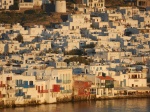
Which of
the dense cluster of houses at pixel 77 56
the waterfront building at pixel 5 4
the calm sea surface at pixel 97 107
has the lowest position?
the calm sea surface at pixel 97 107

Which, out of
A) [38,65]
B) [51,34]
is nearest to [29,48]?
[51,34]

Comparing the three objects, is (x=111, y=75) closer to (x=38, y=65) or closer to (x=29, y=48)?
(x=38, y=65)

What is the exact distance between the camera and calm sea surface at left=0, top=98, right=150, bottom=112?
6234cm

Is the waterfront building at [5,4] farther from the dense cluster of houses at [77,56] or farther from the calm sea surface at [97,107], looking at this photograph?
the calm sea surface at [97,107]

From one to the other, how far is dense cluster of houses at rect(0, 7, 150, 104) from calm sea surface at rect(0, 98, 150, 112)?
104 centimetres

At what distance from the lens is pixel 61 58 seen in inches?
3034

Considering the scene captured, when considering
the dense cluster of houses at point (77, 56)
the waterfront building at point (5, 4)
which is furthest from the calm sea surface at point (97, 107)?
the waterfront building at point (5, 4)

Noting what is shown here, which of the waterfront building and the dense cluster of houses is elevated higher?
the waterfront building

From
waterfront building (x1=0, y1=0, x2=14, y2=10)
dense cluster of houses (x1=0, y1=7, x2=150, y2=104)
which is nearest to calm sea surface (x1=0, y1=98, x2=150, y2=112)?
dense cluster of houses (x1=0, y1=7, x2=150, y2=104)

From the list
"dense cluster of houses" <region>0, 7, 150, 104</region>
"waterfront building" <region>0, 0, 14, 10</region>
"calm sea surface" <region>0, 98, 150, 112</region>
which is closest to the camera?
"calm sea surface" <region>0, 98, 150, 112</region>

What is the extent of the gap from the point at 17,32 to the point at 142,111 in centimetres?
2890

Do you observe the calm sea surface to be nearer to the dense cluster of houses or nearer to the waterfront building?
the dense cluster of houses

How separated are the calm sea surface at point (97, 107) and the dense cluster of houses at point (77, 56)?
1.04 m

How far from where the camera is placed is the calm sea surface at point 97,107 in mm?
62344
